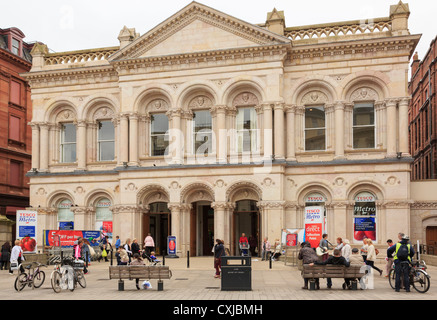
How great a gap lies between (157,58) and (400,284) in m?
22.8

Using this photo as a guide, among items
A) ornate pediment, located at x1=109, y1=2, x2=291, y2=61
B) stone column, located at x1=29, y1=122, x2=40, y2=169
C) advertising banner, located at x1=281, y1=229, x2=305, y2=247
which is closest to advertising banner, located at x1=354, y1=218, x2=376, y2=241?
advertising banner, located at x1=281, y1=229, x2=305, y2=247

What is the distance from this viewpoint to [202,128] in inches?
1417

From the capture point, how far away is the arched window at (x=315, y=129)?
34.7 metres

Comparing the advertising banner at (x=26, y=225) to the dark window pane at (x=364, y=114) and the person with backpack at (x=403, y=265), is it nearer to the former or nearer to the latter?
the person with backpack at (x=403, y=265)

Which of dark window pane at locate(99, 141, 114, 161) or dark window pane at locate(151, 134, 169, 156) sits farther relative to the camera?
dark window pane at locate(99, 141, 114, 161)

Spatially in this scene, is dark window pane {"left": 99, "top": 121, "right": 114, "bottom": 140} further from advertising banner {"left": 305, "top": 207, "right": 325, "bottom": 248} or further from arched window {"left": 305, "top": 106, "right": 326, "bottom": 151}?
advertising banner {"left": 305, "top": 207, "right": 325, "bottom": 248}

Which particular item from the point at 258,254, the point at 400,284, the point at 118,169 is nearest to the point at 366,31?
the point at 258,254

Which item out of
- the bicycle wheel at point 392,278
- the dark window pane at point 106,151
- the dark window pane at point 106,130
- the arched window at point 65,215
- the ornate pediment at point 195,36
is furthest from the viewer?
the dark window pane at point 106,130

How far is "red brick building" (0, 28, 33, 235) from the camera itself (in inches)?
1805

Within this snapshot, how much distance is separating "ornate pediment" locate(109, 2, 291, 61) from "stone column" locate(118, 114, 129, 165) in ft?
13.2

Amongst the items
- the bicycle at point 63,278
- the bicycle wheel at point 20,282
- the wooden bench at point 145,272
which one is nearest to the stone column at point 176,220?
the bicycle wheel at point 20,282

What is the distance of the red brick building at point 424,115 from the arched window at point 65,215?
29.3 meters

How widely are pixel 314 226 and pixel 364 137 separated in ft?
27.4

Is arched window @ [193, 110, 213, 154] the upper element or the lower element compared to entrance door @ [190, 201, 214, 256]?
upper
